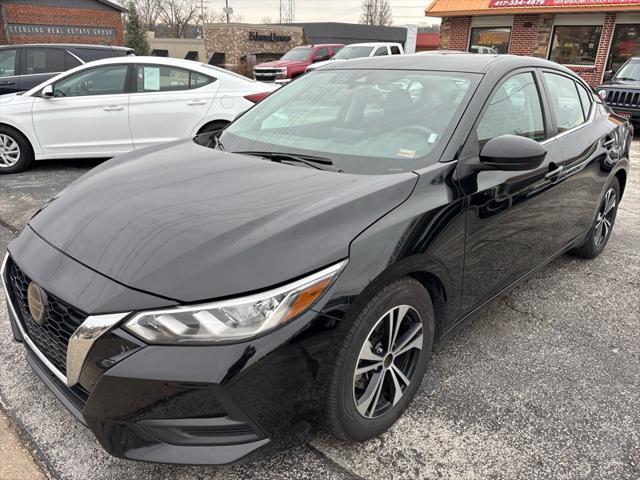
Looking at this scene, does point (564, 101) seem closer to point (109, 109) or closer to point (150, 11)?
point (109, 109)

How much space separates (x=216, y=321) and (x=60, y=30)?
36131 millimetres

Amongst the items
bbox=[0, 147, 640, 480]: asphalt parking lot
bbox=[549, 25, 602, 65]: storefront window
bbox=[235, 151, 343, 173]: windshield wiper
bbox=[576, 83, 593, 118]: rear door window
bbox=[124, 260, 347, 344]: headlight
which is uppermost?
bbox=[549, 25, 602, 65]: storefront window

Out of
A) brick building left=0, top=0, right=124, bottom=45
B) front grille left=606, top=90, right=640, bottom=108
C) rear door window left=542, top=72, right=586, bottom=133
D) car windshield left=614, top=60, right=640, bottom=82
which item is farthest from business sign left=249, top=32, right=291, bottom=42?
rear door window left=542, top=72, right=586, bottom=133

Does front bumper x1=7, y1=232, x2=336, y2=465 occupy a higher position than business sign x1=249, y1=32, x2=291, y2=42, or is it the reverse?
business sign x1=249, y1=32, x2=291, y2=42

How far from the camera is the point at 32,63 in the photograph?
8.12 metres

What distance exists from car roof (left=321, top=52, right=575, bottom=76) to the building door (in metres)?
17.8

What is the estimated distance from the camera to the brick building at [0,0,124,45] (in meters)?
29.0

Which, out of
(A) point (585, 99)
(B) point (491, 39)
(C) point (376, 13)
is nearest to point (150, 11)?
(C) point (376, 13)

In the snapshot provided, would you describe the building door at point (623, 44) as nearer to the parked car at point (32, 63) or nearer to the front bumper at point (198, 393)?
the parked car at point (32, 63)

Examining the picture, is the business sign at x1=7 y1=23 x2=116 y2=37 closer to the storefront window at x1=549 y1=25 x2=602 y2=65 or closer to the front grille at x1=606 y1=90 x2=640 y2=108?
the storefront window at x1=549 y1=25 x2=602 y2=65

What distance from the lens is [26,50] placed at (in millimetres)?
8102

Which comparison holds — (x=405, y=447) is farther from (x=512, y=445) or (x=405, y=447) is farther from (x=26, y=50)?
(x=26, y=50)

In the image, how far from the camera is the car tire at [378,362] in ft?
6.14

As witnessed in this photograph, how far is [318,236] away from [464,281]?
99 centimetres
